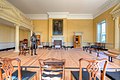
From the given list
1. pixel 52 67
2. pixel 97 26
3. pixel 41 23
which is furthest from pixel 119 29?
pixel 41 23

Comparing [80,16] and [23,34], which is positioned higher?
[80,16]

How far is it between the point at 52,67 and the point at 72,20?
52.9ft

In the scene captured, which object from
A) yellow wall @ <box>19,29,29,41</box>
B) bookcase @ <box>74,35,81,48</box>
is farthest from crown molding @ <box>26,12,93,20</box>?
bookcase @ <box>74,35,81,48</box>

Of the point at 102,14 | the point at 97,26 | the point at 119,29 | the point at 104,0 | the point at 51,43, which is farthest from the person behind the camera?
the point at 51,43

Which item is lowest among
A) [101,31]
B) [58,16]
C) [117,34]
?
[117,34]

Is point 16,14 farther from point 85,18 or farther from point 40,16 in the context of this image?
point 85,18

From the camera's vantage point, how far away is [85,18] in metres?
18.6

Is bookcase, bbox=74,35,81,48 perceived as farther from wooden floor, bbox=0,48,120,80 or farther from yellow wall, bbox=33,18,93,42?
wooden floor, bbox=0,48,120,80

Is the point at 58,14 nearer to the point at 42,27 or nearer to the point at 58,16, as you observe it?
the point at 58,16

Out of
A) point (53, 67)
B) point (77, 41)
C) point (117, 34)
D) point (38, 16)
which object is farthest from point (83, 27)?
point (53, 67)

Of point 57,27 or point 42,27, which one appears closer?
point 57,27

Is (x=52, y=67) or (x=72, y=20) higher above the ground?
(x=72, y=20)

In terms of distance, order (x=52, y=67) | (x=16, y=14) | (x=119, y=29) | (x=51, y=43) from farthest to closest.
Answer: (x=51, y=43) < (x=16, y=14) < (x=119, y=29) < (x=52, y=67)

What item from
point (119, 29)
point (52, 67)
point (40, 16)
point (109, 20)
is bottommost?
point (52, 67)
